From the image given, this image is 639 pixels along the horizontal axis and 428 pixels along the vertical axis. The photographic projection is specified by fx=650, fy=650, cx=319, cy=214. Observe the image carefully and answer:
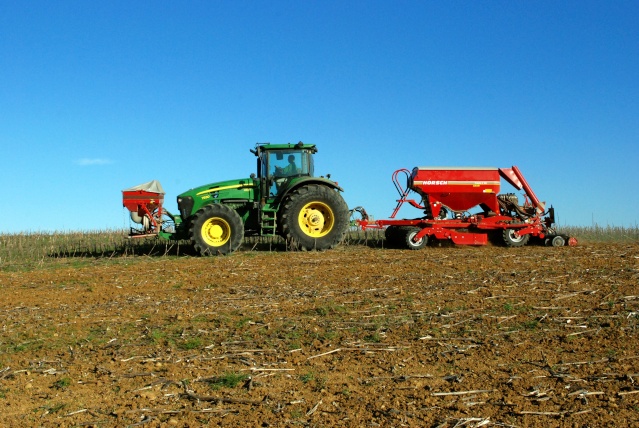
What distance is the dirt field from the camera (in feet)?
14.0

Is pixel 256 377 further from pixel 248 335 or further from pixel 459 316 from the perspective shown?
pixel 459 316

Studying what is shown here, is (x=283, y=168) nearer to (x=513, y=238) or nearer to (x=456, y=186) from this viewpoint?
(x=456, y=186)

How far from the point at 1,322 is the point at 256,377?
3.99 m

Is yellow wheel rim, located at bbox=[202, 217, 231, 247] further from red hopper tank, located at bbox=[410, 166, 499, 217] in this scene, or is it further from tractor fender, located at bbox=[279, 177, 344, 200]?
red hopper tank, located at bbox=[410, 166, 499, 217]

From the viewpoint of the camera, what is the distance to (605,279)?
842cm

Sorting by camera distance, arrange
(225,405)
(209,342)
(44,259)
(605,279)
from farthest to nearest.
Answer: (44,259) < (605,279) < (209,342) < (225,405)

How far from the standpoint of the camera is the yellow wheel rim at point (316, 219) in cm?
1385

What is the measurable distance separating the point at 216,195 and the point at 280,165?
60.7 inches

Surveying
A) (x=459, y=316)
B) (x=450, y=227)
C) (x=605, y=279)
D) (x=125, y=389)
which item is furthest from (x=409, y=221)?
(x=125, y=389)

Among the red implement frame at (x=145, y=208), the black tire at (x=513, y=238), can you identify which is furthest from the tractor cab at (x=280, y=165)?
the black tire at (x=513, y=238)

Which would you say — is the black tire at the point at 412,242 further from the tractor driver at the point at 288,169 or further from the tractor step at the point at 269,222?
the tractor step at the point at 269,222

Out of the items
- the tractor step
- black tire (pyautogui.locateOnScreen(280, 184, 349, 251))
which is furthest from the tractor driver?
the tractor step

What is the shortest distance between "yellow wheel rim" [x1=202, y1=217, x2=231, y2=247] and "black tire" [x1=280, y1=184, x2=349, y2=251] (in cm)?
119

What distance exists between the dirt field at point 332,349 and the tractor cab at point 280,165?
4309mm
